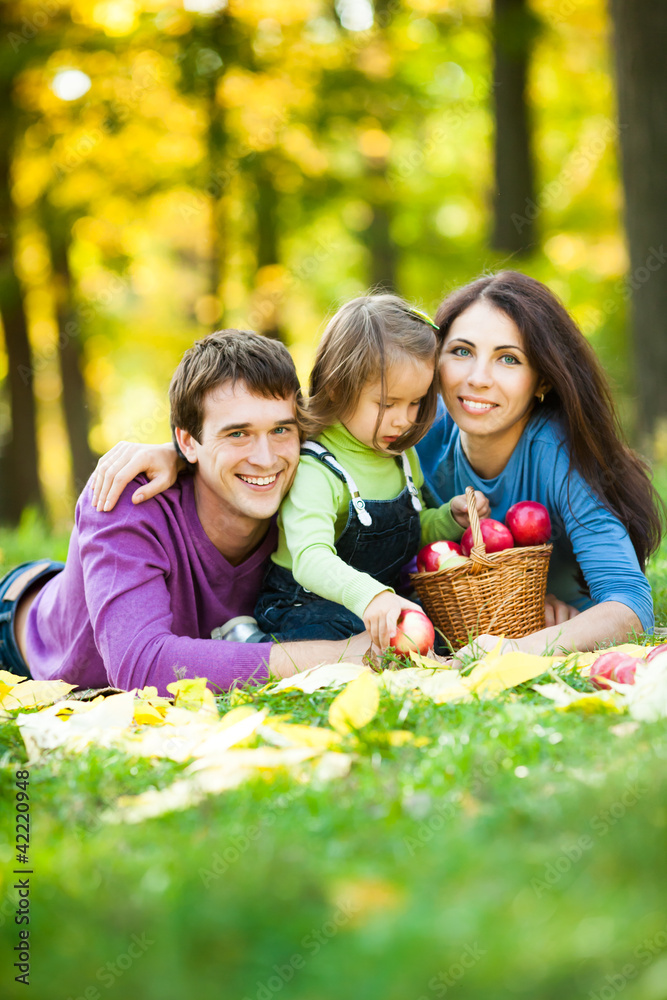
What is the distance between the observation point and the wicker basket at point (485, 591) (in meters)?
3.24

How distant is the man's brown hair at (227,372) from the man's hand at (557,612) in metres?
1.29

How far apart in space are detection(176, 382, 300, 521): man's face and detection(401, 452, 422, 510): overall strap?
19.9 inches

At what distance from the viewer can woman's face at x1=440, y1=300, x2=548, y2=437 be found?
3568 mm

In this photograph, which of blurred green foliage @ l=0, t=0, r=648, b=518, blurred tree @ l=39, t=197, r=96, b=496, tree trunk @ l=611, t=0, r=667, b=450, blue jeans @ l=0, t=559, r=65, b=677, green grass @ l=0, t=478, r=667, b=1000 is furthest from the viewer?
blurred tree @ l=39, t=197, r=96, b=496

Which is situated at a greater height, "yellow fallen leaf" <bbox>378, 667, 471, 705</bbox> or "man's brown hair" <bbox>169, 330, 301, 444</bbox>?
"man's brown hair" <bbox>169, 330, 301, 444</bbox>

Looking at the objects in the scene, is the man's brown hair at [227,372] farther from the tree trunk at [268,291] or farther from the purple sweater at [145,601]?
the tree trunk at [268,291]

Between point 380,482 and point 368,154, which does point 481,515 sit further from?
point 368,154

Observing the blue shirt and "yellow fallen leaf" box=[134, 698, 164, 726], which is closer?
"yellow fallen leaf" box=[134, 698, 164, 726]

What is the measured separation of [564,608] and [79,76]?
9632 millimetres

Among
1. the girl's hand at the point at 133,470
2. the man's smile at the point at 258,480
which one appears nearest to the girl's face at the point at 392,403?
the man's smile at the point at 258,480

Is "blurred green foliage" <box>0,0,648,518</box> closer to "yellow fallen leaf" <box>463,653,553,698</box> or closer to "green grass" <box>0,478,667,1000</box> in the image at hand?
"yellow fallen leaf" <box>463,653,553,698</box>

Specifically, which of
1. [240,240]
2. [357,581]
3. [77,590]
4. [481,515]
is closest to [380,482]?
[481,515]

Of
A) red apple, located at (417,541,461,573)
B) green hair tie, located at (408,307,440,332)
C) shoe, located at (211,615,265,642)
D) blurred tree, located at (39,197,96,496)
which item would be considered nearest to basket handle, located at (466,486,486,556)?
red apple, located at (417,541,461,573)

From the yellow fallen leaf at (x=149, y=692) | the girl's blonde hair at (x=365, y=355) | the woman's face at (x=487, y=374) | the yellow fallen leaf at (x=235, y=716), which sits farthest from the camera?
the woman's face at (x=487, y=374)
